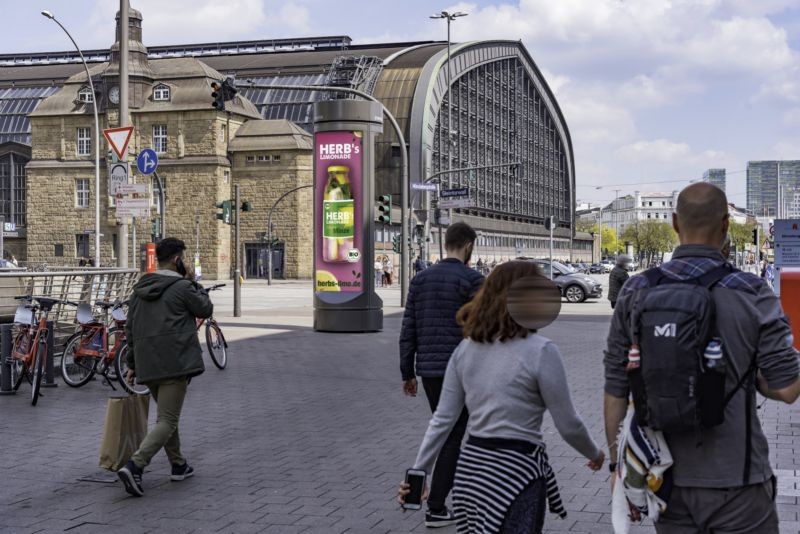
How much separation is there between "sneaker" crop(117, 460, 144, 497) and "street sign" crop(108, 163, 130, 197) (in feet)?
28.3

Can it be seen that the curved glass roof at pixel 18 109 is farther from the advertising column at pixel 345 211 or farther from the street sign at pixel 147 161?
the street sign at pixel 147 161

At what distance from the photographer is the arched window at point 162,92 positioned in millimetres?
66312

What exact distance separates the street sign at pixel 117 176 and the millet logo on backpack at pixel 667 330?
12.6 m

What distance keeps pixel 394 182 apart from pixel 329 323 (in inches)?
2165

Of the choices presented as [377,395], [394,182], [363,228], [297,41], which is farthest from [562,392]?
[297,41]

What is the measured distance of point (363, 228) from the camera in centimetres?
1991

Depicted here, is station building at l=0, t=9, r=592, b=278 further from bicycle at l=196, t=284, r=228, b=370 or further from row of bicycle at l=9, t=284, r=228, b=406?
row of bicycle at l=9, t=284, r=228, b=406

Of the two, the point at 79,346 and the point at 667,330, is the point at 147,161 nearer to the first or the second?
→ the point at 79,346

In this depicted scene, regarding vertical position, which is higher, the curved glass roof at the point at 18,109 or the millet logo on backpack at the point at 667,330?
the curved glass roof at the point at 18,109

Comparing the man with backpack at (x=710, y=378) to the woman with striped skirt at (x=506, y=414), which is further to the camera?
the woman with striped skirt at (x=506, y=414)

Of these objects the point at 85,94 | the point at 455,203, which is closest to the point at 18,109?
the point at 85,94

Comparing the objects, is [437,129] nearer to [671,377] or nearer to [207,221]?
[207,221]

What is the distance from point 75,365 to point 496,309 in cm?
953

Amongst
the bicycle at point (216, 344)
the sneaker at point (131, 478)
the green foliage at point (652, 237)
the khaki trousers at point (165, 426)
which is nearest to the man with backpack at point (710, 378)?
the sneaker at point (131, 478)
